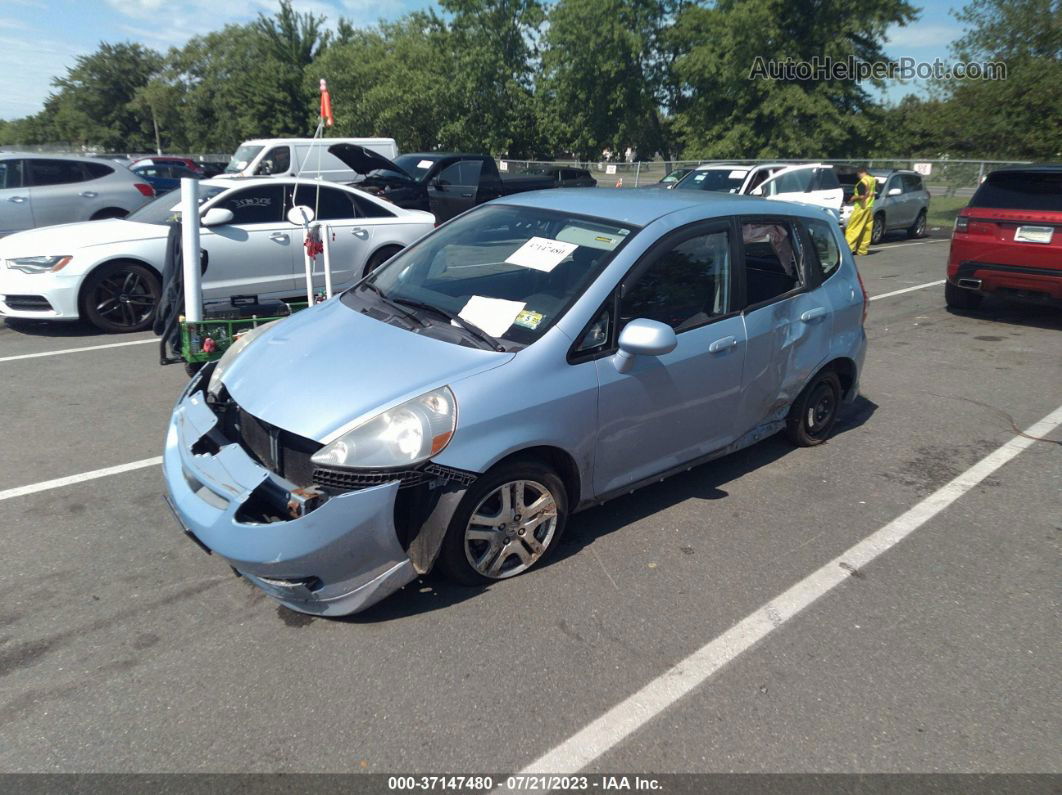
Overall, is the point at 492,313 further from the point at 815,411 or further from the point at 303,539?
the point at 815,411

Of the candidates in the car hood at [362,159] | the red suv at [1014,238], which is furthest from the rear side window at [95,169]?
the red suv at [1014,238]

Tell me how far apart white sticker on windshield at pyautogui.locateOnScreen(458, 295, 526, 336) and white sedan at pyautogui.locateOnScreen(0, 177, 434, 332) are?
4.12m

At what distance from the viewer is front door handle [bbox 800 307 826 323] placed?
4.77m

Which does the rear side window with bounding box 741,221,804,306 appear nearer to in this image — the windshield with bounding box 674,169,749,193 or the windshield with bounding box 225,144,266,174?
the windshield with bounding box 674,169,749,193

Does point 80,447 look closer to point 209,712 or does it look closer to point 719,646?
point 209,712

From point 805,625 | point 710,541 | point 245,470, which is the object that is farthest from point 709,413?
point 245,470

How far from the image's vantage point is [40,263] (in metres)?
7.66

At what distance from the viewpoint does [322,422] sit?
3121mm

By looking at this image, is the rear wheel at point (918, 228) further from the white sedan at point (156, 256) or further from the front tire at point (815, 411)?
the front tire at point (815, 411)

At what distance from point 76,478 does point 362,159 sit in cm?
793

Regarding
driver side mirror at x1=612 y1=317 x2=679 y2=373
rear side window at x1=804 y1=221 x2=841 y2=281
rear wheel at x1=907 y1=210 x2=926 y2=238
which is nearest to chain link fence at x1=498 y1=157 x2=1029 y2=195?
rear wheel at x1=907 y1=210 x2=926 y2=238

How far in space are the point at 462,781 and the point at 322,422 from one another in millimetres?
1433

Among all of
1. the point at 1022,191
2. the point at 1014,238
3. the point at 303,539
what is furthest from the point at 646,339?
the point at 1022,191

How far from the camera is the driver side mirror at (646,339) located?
352 cm
